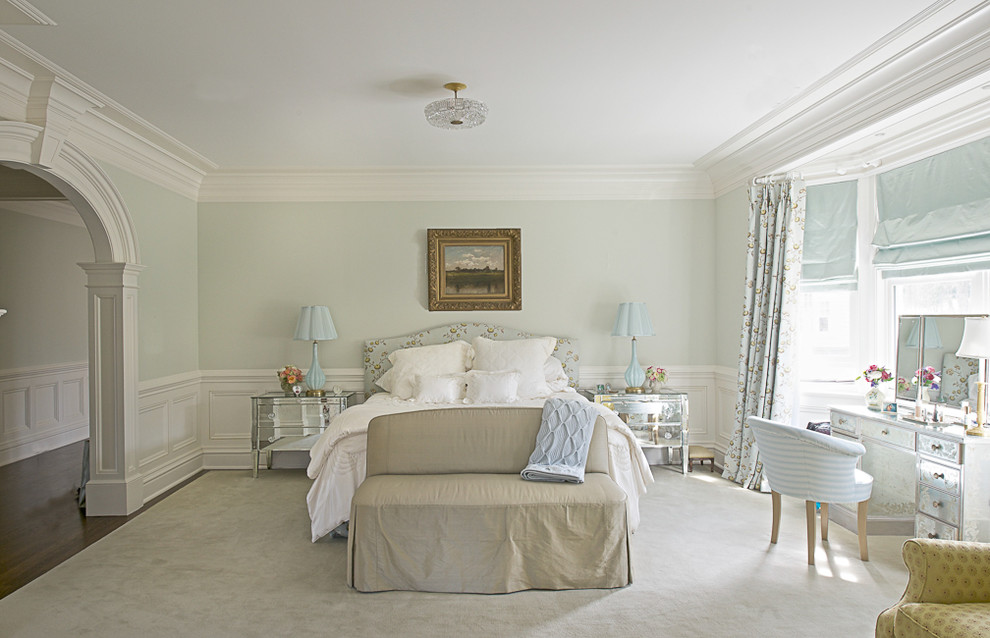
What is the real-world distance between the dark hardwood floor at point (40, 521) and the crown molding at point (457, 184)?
275cm

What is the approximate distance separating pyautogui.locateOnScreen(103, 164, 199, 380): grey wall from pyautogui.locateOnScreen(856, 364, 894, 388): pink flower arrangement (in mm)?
5384

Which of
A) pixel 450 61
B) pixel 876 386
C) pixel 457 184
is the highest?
pixel 450 61

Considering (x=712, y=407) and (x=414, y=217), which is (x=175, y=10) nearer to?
(x=414, y=217)

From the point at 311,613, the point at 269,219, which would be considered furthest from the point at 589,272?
the point at 311,613

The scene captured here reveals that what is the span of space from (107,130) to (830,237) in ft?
17.9

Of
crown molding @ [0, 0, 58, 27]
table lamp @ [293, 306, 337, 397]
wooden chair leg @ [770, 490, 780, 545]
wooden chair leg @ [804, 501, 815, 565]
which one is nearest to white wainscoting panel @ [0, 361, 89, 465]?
table lamp @ [293, 306, 337, 397]

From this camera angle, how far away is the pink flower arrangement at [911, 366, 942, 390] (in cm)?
369

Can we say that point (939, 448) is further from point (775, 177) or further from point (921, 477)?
point (775, 177)

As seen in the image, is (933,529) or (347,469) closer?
(933,529)

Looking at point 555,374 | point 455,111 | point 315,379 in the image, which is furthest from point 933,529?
point 315,379

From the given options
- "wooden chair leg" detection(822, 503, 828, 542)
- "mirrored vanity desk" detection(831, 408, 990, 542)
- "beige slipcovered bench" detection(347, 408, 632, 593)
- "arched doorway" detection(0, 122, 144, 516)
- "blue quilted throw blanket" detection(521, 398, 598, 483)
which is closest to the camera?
"beige slipcovered bench" detection(347, 408, 632, 593)

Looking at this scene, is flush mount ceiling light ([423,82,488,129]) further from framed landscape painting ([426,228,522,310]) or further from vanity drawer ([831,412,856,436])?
vanity drawer ([831,412,856,436])

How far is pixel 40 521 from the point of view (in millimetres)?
4199

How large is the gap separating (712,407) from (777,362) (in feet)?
4.36
